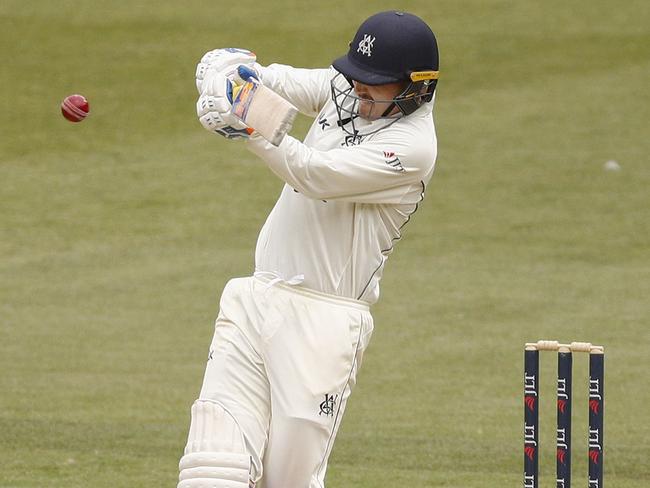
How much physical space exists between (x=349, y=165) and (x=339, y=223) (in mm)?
221

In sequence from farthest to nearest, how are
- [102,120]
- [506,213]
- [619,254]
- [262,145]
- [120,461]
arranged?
[102,120]
[506,213]
[619,254]
[120,461]
[262,145]

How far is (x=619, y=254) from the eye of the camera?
12531 millimetres

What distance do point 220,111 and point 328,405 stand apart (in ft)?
2.82

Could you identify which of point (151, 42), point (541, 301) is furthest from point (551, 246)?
point (151, 42)

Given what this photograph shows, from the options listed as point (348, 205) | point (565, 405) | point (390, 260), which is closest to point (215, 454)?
point (348, 205)

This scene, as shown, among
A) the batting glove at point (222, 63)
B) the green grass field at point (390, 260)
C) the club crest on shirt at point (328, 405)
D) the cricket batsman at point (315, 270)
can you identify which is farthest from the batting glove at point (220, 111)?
the green grass field at point (390, 260)

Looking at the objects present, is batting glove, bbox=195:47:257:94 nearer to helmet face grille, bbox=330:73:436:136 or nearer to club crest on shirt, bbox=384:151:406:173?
helmet face grille, bbox=330:73:436:136

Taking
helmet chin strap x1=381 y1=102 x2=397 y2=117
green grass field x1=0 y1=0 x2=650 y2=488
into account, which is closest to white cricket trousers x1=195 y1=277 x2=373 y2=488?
helmet chin strap x1=381 y1=102 x2=397 y2=117

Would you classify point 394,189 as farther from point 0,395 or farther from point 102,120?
point 102,120

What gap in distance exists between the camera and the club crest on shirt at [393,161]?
3977mm

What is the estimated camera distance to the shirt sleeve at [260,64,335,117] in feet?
14.3

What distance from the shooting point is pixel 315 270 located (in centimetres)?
404

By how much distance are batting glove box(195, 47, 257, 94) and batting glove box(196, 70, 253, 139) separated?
0.11m

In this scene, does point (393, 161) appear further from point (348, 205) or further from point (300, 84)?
point (300, 84)
